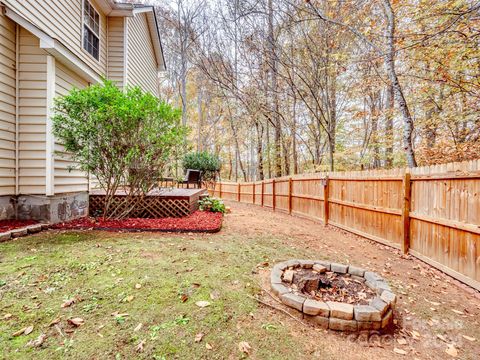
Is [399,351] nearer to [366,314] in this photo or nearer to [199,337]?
[366,314]

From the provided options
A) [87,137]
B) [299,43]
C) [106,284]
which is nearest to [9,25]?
[87,137]

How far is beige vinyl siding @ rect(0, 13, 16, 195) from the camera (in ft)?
14.8

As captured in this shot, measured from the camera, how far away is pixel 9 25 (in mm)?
4695

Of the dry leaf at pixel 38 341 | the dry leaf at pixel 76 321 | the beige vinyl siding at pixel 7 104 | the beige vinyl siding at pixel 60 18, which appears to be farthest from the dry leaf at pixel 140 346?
the beige vinyl siding at pixel 60 18

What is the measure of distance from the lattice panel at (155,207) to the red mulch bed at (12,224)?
5.19 feet

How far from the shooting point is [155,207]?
623 cm

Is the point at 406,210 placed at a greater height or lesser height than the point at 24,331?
greater

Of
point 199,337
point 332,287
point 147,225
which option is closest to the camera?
point 199,337

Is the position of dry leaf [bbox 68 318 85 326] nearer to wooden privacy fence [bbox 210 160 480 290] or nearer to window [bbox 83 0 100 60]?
wooden privacy fence [bbox 210 160 480 290]

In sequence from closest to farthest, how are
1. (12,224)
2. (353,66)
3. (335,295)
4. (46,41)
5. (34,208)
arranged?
1. (335,295)
2. (12,224)
3. (46,41)
4. (34,208)
5. (353,66)

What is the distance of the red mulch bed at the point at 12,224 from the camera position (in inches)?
165

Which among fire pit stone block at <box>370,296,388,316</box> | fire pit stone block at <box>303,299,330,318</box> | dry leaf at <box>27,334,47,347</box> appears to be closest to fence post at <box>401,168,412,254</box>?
fire pit stone block at <box>370,296,388,316</box>

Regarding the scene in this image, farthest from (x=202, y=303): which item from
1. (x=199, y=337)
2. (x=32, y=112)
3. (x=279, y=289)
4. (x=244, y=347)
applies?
(x=32, y=112)

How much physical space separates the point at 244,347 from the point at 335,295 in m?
1.23
